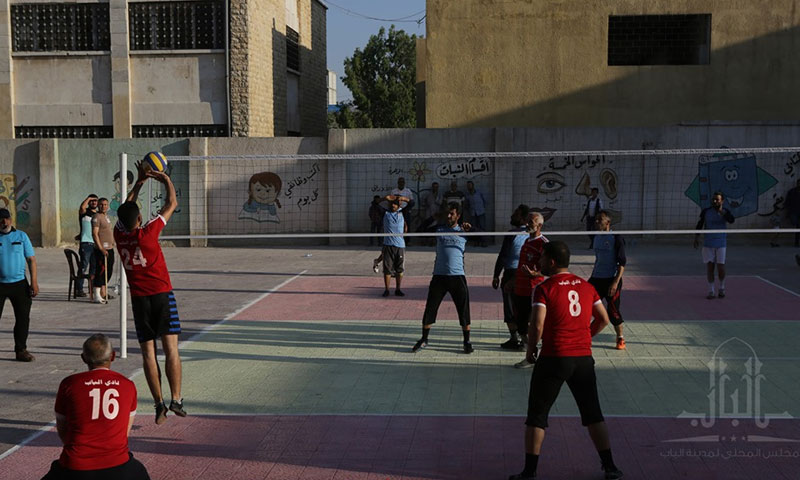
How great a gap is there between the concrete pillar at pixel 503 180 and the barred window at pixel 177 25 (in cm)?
949

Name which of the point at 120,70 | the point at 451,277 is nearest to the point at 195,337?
the point at 451,277

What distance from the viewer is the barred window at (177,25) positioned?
2730 cm

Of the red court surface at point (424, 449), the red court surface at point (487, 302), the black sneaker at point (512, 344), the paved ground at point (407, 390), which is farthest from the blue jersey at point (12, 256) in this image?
the black sneaker at point (512, 344)

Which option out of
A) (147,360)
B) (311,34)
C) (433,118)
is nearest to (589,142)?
(433,118)

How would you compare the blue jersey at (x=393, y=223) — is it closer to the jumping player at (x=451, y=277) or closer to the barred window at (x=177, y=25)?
the jumping player at (x=451, y=277)

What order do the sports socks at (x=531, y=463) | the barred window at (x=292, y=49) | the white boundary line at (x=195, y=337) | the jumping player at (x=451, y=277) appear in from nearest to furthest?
the sports socks at (x=531, y=463) < the white boundary line at (x=195, y=337) < the jumping player at (x=451, y=277) < the barred window at (x=292, y=49)

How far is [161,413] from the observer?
8227mm

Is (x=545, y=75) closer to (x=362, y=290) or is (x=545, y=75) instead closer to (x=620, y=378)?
(x=362, y=290)

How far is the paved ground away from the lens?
7.25 meters

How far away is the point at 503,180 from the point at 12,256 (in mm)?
16513

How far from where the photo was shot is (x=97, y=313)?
14656 millimetres

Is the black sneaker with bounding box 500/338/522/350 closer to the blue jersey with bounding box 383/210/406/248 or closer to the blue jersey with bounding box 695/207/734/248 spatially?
the blue jersey with bounding box 383/210/406/248

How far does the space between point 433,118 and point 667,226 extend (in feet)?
25.6

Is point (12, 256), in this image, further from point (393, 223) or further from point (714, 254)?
point (714, 254)
